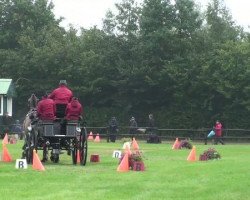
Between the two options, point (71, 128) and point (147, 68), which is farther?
point (147, 68)

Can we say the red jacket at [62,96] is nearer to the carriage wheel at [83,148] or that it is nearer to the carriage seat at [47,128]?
the carriage seat at [47,128]

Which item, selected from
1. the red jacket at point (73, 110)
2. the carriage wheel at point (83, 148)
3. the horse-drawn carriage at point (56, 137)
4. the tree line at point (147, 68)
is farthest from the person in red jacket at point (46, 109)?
the tree line at point (147, 68)

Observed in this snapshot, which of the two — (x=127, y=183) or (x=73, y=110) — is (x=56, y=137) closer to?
(x=73, y=110)

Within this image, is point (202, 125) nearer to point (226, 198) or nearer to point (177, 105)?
point (177, 105)

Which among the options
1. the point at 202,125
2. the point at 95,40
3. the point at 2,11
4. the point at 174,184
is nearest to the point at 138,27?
the point at 95,40

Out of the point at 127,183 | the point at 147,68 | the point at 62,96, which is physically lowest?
the point at 127,183

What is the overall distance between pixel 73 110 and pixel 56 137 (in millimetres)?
885

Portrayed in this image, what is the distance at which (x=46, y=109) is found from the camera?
17656 mm

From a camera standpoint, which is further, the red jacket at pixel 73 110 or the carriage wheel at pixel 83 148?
the red jacket at pixel 73 110

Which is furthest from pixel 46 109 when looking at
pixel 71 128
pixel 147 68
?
pixel 147 68

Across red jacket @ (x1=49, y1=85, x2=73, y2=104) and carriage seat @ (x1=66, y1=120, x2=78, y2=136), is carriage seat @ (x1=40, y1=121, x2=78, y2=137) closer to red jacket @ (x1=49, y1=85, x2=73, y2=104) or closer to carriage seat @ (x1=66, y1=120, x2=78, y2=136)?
carriage seat @ (x1=66, y1=120, x2=78, y2=136)

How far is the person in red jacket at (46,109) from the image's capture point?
17625 millimetres

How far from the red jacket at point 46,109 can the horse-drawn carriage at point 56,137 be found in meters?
0.14

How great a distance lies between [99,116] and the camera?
48000mm
